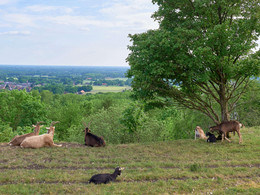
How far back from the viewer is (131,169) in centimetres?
1145

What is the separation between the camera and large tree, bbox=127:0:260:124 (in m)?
14.4

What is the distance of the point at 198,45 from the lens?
1473 centimetres

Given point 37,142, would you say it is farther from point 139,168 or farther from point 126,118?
point 126,118

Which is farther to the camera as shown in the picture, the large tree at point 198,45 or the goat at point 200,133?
the goat at point 200,133

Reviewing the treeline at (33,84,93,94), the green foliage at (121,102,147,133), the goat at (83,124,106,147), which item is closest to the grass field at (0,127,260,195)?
the goat at (83,124,106,147)

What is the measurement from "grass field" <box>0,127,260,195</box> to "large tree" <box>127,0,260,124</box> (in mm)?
4520

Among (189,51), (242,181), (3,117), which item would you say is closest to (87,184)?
(242,181)

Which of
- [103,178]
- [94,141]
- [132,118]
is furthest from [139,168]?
[132,118]

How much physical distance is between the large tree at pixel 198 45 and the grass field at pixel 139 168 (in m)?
4.52

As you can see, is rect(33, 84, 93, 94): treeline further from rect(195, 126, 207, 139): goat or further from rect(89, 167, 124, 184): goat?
rect(89, 167, 124, 184): goat

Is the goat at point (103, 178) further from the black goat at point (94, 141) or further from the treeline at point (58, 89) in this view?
the treeline at point (58, 89)

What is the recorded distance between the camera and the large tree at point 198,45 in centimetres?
1443

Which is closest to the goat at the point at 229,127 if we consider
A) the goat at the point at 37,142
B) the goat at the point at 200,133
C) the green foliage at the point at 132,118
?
→ the goat at the point at 200,133

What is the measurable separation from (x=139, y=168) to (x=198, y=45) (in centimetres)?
824
